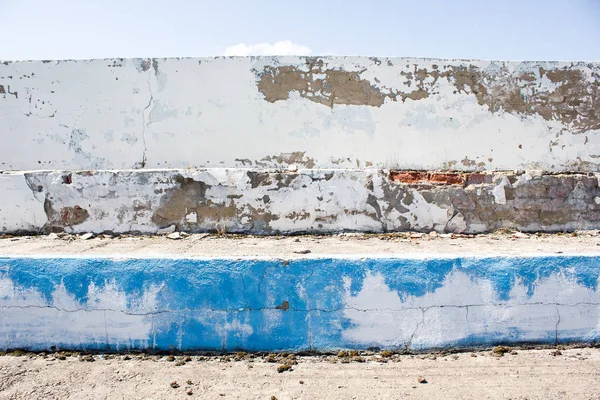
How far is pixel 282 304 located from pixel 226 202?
1046 millimetres

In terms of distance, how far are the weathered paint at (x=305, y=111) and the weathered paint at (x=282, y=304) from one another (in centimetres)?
→ 161

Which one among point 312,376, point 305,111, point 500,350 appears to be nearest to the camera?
point 312,376

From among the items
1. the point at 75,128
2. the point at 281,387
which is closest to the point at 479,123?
the point at 281,387

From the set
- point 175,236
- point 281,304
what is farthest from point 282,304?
point 175,236

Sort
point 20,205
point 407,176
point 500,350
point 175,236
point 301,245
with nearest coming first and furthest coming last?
point 500,350 < point 301,245 < point 175,236 < point 20,205 < point 407,176

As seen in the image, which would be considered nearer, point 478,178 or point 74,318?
point 74,318

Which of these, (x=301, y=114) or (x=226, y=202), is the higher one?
(x=301, y=114)

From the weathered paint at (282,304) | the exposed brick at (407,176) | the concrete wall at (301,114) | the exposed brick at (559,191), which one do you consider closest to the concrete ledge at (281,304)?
the weathered paint at (282,304)

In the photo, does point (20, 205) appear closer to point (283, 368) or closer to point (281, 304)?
point (281, 304)

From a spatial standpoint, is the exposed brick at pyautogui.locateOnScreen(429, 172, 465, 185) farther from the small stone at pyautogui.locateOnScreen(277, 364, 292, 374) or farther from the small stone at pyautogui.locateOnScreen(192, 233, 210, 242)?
the small stone at pyautogui.locateOnScreen(277, 364, 292, 374)

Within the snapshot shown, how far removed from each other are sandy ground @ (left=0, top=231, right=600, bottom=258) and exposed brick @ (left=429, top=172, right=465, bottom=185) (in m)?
0.39

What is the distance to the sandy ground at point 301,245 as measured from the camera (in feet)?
8.80

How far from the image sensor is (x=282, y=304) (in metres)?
2.45

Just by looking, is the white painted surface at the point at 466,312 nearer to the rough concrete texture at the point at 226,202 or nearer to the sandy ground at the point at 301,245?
the sandy ground at the point at 301,245
